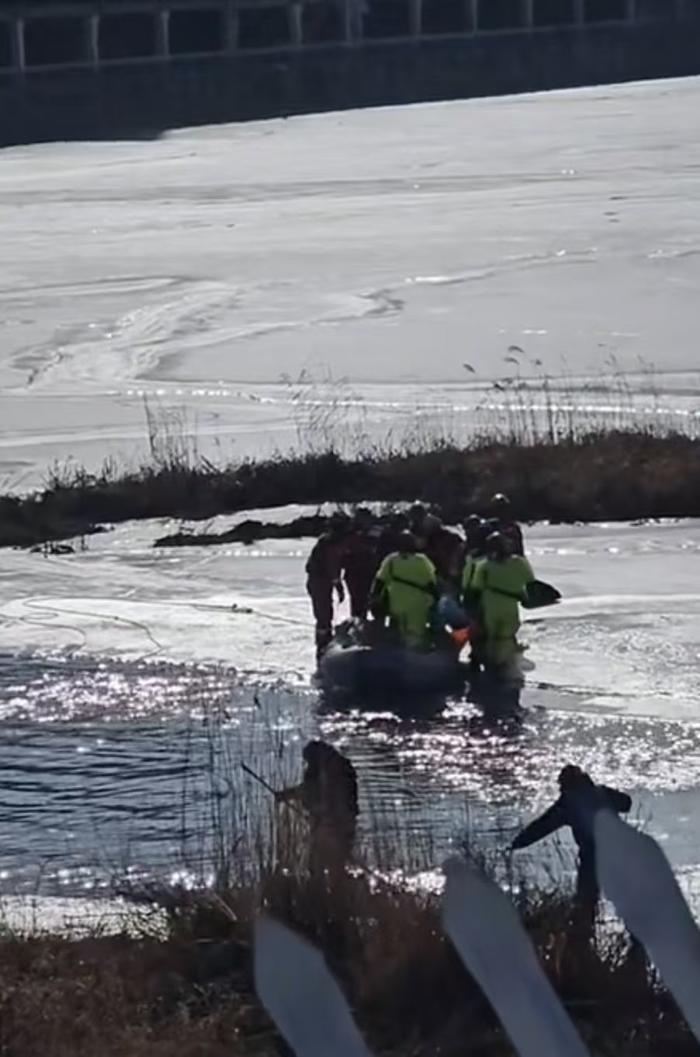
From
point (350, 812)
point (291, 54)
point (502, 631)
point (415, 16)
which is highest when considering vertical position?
point (415, 16)

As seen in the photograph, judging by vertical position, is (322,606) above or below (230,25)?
below

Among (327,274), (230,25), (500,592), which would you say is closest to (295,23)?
(230,25)

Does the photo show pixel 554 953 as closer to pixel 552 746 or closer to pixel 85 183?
pixel 552 746

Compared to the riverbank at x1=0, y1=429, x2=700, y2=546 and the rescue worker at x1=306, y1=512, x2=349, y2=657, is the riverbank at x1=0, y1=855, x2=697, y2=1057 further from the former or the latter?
the riverbank at x1=0, y1=429, x2=700, y2=546

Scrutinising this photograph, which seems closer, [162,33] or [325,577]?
[325,577]

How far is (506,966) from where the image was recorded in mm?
6562

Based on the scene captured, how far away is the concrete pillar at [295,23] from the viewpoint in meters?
76.3

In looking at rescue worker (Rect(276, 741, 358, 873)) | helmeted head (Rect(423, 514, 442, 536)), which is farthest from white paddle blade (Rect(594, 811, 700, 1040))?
helmeted head (Rect(423, 514, 442, 536))

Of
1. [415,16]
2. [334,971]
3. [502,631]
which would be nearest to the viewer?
[334,971]

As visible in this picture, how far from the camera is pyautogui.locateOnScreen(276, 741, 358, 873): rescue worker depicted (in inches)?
341

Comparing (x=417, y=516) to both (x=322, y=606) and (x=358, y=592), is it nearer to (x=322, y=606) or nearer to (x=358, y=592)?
(x=358, y=592)

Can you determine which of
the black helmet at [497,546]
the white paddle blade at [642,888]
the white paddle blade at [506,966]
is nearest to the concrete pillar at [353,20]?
the black helmet at [497,546]

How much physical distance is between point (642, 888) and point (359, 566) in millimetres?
7347

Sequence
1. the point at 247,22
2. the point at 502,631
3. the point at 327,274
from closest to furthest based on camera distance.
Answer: the point at 502,631, the point at 327,274, the point at 247,22
